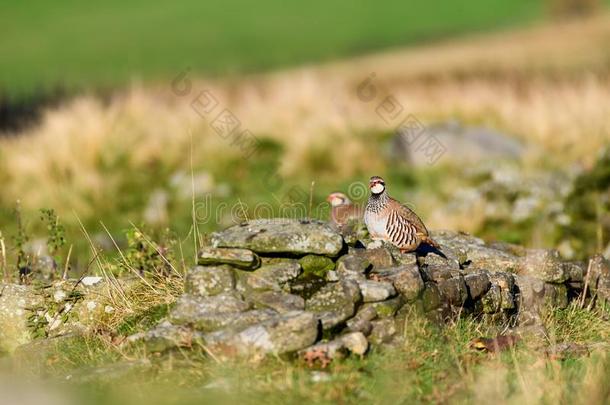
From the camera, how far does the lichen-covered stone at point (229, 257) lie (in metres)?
9.05

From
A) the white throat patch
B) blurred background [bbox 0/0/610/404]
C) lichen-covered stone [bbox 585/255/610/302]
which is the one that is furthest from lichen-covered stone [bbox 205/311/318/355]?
lichen-covered stone [bbox 585/255/610/302]

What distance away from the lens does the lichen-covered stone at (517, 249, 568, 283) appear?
35.3ft

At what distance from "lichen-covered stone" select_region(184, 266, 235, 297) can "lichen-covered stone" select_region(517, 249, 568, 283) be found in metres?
3.48

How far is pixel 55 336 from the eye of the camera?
31.6 ft

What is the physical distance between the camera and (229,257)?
9055mm

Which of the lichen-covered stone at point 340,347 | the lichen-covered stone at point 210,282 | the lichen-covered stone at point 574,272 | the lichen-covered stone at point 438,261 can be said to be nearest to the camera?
the lichen-covered stone at point 340,347

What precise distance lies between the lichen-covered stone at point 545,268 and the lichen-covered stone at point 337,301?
2.68m

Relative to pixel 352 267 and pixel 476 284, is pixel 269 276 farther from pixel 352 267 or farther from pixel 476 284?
pixel 476 284

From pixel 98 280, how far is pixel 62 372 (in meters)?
1.57

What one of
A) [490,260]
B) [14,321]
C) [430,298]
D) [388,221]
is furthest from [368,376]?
[14,321]

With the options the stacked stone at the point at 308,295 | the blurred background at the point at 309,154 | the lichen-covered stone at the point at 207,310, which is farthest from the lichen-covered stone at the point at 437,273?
the blurred background at the point at 309,154

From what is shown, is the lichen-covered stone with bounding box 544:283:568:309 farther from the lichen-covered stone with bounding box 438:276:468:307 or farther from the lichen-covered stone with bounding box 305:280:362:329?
the lichen-covered stone with bounding box 305:280:362:329

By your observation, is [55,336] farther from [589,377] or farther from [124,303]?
[589,377]

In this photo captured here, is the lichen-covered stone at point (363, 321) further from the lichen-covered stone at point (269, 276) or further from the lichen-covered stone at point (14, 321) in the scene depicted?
the lichen-covered stone at point (14, 321)
